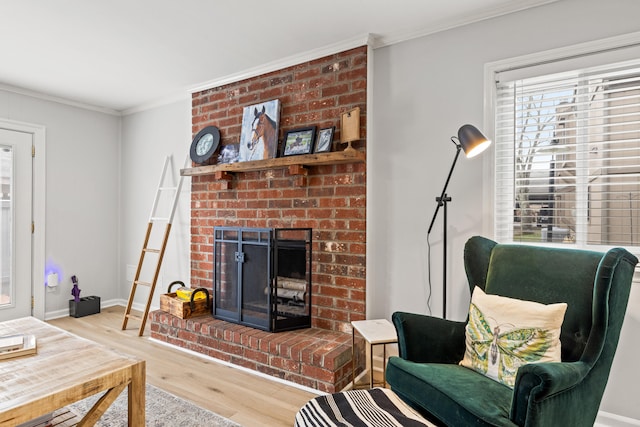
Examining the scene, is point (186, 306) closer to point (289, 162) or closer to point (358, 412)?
point (289, 162)

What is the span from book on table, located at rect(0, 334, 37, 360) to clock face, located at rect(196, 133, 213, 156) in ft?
6.94

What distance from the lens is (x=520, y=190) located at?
2289mm

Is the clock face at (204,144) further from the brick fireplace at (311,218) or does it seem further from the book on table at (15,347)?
the book on table at (15,347)

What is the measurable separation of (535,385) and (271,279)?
188cm

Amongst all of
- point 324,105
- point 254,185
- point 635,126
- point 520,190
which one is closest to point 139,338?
point 254,185

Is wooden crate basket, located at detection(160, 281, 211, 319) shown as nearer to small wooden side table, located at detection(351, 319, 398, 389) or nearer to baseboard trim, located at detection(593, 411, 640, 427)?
small wooden side table, located at detection(351, 319, 398, 389)

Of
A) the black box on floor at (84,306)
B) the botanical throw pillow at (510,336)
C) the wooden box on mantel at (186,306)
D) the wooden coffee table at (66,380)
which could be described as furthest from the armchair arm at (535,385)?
the black box on floor at (84,306)

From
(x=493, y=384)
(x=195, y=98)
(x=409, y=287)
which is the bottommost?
(x=493, y=384)

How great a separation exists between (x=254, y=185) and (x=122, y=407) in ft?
6.20

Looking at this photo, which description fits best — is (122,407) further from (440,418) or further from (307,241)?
(440,418)

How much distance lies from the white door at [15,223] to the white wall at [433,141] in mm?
3604

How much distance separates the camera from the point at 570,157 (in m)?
2.13

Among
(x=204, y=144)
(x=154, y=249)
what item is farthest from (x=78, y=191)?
(x=204, y=144)

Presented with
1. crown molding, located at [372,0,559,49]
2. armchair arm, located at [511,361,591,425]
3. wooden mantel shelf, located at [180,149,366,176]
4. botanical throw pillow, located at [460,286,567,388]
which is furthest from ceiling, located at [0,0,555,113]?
armchair arm, located at [511,361,591,425]
